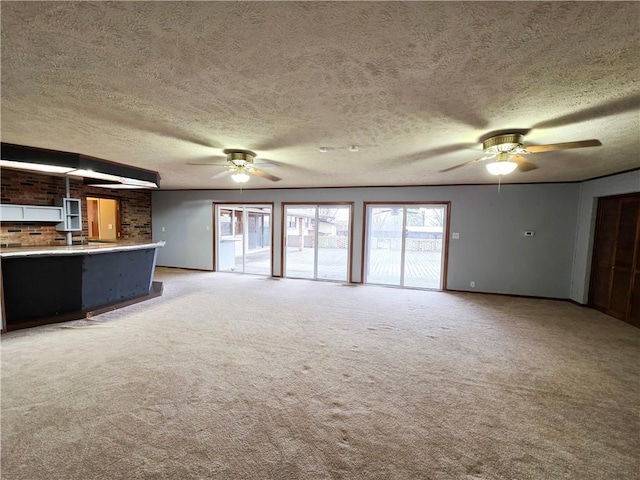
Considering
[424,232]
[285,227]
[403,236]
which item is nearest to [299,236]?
[285,227]

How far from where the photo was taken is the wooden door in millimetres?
4051

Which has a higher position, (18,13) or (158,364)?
(18,13)

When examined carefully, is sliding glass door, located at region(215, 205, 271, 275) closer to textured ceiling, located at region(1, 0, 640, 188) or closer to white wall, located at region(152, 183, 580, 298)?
white wall, located at region(152, 183, 580, 298)

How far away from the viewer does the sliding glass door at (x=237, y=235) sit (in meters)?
7.57

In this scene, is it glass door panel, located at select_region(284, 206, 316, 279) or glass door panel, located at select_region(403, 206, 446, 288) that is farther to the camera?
glass door panel, located at select_region(284, 206, 316, 279)

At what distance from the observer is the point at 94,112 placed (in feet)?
7.35

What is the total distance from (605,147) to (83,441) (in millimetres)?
5303

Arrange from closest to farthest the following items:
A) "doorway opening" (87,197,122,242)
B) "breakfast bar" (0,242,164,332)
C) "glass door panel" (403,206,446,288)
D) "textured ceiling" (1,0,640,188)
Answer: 1. "textured ceiling" (1,0,640,188)
2. "breakfast bar" (0,242,164,332)
3. "glass door panel" (403,206,446,288)
4. "doorway opening" (87,197,122,242)

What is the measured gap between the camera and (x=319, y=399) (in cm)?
218

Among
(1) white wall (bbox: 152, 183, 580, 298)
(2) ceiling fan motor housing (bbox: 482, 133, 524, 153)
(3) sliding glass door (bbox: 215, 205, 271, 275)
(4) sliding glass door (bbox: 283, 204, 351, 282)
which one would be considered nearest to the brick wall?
(3) sliding glass door (bbox: 215, 205, 271, 275)

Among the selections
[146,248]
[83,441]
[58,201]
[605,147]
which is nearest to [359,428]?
[83,441]

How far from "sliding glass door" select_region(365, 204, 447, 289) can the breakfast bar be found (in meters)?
4.73

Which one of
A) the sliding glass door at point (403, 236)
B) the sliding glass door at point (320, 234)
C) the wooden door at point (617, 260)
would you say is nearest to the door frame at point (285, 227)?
the sliding glass door at point (320, 234)

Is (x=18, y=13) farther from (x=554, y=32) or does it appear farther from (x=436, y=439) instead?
(x=436, y=439)
